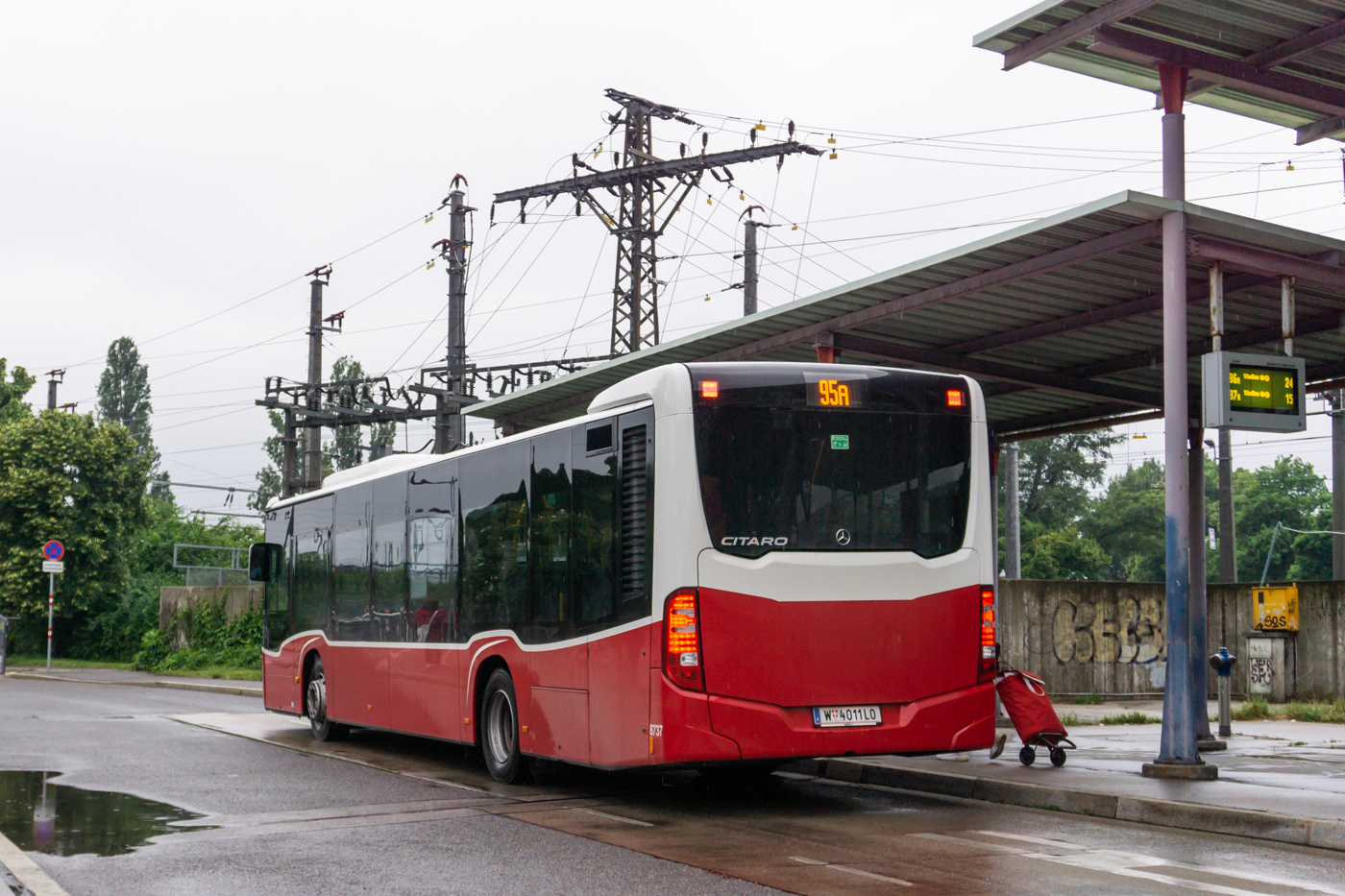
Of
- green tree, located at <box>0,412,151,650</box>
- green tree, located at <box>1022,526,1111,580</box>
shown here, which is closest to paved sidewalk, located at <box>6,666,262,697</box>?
green tree, located at <box>0,412,151,650</box>

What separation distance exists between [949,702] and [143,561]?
41.4 metres

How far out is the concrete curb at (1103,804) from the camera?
8844mm

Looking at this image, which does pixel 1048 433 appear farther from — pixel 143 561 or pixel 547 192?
pixel 143 561

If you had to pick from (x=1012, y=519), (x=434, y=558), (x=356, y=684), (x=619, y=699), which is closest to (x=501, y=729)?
(x=434, y=558)

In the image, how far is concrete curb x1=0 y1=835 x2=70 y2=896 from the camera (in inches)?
281

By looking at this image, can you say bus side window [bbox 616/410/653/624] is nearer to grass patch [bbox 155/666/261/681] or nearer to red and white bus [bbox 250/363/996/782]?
red and white bus [bbox 250/363/996/782]

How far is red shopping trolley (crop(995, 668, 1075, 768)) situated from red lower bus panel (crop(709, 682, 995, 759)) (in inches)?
77.6

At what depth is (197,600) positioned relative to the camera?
37594mm

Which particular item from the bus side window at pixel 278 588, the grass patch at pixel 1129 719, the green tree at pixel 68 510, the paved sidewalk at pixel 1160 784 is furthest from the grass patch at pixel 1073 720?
the green tree at pixel 68 510

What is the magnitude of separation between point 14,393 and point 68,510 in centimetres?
1139

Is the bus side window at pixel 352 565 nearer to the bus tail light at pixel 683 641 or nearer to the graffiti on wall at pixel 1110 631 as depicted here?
the bus tail light at pixel 683 641

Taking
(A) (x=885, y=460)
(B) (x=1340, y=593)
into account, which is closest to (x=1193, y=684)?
(A) (x=885, y=460)

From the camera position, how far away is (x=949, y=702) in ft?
33.2

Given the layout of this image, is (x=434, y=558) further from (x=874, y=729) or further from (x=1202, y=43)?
(x=1202, y=43)
